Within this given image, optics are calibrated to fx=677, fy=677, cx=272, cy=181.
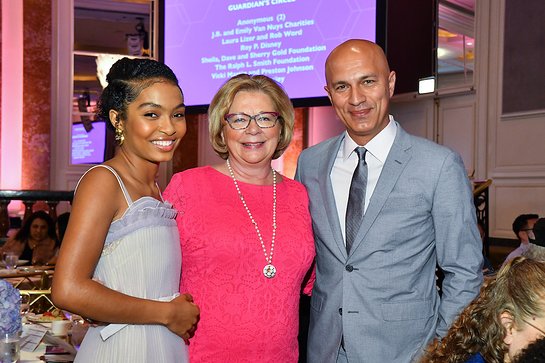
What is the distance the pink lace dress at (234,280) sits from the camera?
1940 mm

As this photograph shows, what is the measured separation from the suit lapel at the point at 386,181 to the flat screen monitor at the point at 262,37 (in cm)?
288

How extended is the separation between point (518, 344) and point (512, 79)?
7286 millimetres

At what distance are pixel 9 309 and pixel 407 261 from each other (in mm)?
1159

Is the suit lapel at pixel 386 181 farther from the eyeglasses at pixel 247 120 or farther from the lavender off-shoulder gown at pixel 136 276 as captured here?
the lavender off-shoulder gown at pixel 136 276

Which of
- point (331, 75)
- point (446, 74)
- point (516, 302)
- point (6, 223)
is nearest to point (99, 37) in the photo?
point (446, 74)

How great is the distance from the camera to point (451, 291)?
1970 millimetres

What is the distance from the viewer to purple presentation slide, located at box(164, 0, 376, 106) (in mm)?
5160

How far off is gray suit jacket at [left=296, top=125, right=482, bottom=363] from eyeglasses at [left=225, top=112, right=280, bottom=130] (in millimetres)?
376

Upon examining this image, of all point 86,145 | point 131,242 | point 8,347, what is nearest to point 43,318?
point 8,347

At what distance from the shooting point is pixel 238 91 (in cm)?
205

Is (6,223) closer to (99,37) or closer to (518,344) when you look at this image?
(518,344)

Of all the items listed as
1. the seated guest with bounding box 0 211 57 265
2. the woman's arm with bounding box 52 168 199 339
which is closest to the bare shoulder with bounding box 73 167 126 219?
the woman's arm with bounding box 52 168 199 339

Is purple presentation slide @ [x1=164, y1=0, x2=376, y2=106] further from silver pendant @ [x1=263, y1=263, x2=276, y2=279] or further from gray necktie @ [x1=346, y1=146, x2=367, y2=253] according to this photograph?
silver pendant @ [x1=263, y1=263, x2=276, y2=279]

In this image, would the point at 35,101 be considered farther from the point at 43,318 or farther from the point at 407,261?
the point at 407,261
